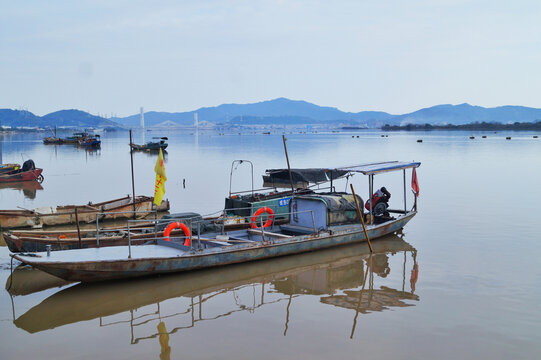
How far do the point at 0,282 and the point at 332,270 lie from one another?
8.27 m

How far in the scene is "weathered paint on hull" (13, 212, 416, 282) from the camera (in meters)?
10.1

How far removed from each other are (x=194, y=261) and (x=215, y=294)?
1079 millimetres

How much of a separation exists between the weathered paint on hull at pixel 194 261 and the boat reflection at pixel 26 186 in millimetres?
20370

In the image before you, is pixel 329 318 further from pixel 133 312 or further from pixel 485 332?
pixel 133 312

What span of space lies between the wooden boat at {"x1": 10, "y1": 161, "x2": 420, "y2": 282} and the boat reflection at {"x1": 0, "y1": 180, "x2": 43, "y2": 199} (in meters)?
19.5

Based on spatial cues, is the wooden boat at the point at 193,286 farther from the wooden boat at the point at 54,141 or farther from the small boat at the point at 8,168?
the wooden boat at the point at 54,141

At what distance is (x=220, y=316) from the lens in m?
9.50

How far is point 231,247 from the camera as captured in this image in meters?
11.9

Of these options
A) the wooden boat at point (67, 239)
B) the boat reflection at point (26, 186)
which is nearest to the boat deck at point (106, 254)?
the wooden boat at point (67, 239)

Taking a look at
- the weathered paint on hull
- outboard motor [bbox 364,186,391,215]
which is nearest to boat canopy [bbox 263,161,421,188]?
outboard motor [bbox 364,186,391,215]

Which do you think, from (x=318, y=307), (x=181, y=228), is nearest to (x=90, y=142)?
(x=181, y=228)

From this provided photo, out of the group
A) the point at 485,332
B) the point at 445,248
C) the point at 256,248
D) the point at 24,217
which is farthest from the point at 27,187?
the point at 485,332

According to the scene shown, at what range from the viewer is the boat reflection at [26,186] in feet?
95.3

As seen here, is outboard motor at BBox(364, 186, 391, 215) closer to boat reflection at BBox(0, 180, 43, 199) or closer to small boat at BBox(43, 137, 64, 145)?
boat reflection at BBox(0, 180, 43, 199)
